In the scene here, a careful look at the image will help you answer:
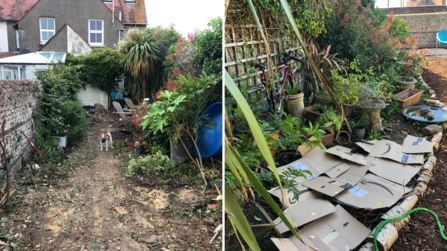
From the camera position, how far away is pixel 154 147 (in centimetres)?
161

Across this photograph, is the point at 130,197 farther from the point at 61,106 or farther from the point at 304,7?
the point at 304,7

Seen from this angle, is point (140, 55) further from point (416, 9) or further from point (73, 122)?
point (416, 9)

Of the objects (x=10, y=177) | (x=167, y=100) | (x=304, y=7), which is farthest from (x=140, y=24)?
(x=304, y=7)

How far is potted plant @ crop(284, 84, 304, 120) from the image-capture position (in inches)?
102

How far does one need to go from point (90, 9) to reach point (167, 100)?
1.96ft

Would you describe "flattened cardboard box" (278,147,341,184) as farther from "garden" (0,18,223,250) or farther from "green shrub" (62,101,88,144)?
"green shrub" (62,101,88,144)

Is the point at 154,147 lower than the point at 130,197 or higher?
higher

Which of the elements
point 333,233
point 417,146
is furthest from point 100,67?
point 417,146

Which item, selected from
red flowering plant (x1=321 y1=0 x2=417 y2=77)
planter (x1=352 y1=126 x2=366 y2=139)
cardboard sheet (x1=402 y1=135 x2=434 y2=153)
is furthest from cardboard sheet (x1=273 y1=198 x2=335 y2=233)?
red flowering plant (x1=321 y1=0 x2=417 y2=77)

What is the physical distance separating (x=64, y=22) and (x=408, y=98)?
3.44 meters

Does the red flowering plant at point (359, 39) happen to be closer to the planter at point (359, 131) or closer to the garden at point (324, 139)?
the garden at point (324, 139)

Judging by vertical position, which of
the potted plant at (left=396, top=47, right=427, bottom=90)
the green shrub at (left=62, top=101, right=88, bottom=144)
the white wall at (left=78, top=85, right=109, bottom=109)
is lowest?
the green shrub at (left=62, top=101, right=88, bottom=144)

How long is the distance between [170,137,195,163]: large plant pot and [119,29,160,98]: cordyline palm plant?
0.42m

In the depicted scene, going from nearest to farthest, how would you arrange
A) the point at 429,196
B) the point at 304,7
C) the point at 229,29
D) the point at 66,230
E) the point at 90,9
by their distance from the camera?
the point at 66,230
the point at 90,9
the point at 429,196
the point at 229,29
the point at 304,7
